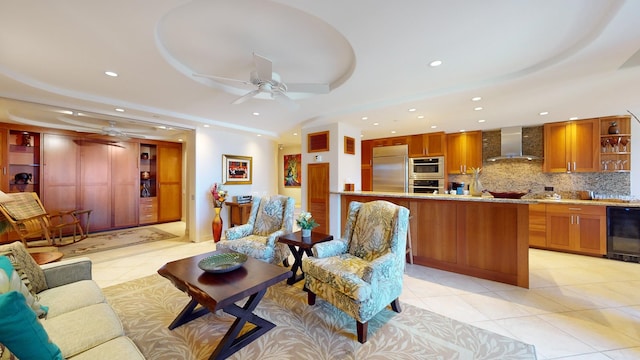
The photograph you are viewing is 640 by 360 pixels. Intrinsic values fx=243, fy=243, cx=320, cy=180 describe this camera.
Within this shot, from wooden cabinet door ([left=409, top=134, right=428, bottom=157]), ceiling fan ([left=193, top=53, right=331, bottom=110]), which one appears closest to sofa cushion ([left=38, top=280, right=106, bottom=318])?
ceiling fan ([left=193, top=53, right=331, bottom=110])

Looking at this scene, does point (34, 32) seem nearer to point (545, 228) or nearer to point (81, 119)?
point (81, 119)

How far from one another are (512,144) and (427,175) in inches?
66.6

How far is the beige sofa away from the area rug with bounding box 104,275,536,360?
0.52 m

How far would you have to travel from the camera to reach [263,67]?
2225 millimetres

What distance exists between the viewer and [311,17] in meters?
1.87

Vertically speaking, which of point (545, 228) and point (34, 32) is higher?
point (34, 32)

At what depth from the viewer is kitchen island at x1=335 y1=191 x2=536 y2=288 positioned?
2906 millimetres

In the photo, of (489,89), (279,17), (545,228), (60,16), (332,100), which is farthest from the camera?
(545,228)

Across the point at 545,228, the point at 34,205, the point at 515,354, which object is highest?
the point at 34,205

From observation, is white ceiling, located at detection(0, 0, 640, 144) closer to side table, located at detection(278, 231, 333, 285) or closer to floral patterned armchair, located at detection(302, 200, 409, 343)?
floral patterned armchair, located at detection(302, 200, 409, 343)

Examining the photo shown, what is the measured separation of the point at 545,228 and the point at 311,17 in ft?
17.0

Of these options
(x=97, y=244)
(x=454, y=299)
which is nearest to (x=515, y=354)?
(x=454, y=299)

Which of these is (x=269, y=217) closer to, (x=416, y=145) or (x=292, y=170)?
(x=416, y=145)

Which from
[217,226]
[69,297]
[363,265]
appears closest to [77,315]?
[69,297]
